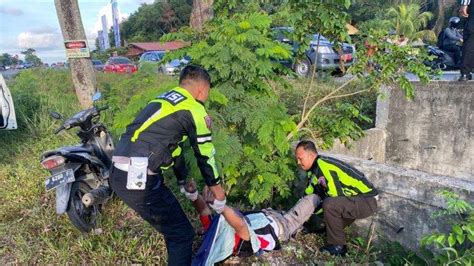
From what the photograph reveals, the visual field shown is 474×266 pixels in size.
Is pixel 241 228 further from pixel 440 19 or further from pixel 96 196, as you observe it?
pixel 440 19

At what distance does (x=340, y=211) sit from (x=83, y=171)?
8.36 ft

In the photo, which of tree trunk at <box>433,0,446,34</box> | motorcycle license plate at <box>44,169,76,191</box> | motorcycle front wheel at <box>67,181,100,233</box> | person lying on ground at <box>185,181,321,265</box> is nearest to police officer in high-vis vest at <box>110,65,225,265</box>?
person lying on ground at <box>185,181,321,265</box>

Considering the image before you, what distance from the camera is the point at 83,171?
4.02m

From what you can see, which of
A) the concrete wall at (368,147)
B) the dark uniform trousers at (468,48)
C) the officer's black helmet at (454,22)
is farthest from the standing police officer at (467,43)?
the officer's black helmet at (454,22)

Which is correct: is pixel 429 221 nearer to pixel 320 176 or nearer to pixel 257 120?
pixel 320 176

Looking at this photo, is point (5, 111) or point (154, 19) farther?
point (154, 19)

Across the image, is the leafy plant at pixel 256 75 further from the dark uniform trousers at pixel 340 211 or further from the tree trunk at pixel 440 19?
the tree trunk at pixel 440 19

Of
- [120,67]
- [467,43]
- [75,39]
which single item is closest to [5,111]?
[75,39]

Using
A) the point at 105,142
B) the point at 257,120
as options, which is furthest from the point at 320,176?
the point at 105,142

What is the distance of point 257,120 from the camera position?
371 centimetres

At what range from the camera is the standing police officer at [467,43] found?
5.74 metres

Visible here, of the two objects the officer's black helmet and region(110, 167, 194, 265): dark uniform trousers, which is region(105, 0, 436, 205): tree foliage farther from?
the officer's black helmet

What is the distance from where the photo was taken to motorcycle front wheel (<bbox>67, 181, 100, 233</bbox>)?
369 centimetres

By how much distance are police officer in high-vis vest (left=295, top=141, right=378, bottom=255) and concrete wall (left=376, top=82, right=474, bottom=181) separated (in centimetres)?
214
